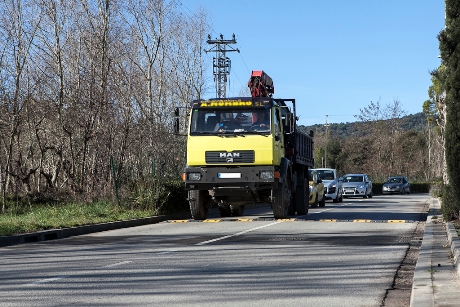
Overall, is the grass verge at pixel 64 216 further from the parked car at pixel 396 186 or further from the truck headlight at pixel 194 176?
the parked car at pixel 396 186

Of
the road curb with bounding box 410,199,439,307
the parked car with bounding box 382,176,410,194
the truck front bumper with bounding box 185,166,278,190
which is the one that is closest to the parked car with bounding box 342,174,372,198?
the parked car with bounding box 382,176,410,194

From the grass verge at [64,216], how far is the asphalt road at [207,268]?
1192mm

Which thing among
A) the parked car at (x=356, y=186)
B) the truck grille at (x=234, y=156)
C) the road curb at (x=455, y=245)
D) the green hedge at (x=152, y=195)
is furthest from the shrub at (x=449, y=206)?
the parked car at (x=356, y=186)

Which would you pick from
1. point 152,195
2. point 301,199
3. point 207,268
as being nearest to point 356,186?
point 301,199

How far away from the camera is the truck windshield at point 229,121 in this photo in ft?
63.1

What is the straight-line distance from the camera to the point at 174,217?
2355 centimetres

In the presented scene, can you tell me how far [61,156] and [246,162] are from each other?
10.7 m

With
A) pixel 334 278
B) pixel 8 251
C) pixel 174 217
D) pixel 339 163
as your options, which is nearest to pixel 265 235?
pixel 8 251

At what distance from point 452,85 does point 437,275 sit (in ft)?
24.8

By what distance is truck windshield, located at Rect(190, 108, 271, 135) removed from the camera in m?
19.2

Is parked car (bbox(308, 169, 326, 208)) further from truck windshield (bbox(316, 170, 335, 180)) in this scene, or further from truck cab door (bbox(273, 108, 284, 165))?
truck cab door (bbox(273, 108, 284, 165))

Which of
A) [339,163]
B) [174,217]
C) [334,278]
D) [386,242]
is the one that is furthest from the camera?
[339,163]

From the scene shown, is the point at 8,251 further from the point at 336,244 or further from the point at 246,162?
the point at 246,162

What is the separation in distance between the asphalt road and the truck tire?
6.91 meters
